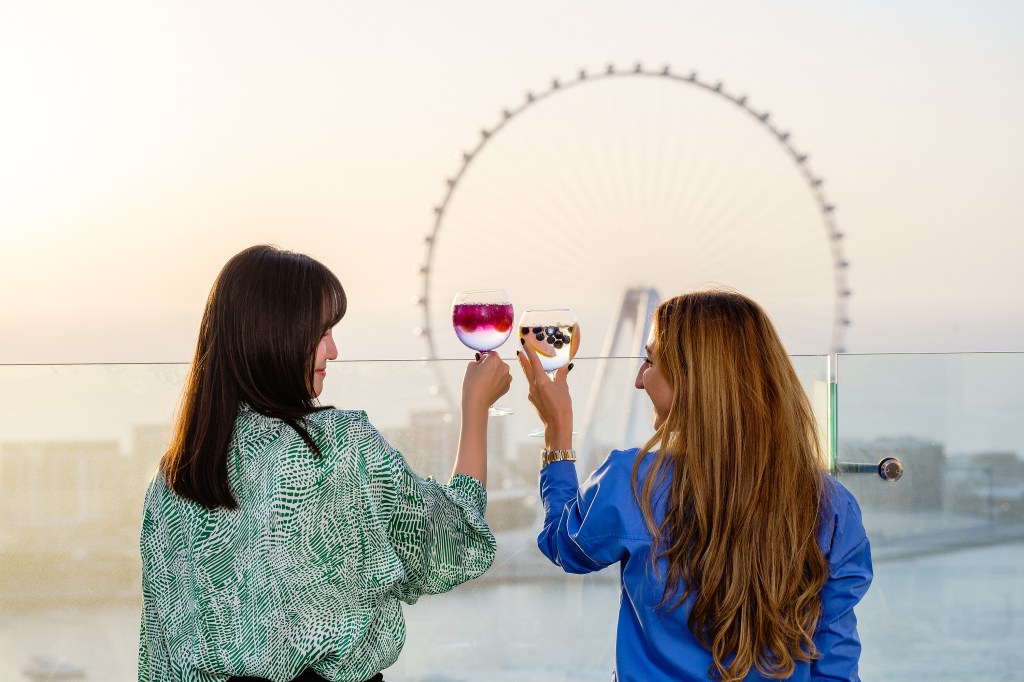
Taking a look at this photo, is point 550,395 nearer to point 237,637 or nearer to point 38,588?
point 237,637

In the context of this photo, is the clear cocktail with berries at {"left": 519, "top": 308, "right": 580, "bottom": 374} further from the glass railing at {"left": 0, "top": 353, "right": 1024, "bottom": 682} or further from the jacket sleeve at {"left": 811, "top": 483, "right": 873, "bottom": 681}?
the jacket sleeve at {"left": 811, "top": 483, "right": 873, "bottom": 681}

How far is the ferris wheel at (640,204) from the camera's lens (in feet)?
31.9

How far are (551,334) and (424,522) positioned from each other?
495 mm

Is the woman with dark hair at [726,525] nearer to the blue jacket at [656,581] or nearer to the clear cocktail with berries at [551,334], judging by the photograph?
the blue jacket at [656,581]

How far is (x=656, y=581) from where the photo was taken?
1392 mm

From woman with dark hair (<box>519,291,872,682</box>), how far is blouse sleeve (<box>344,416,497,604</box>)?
0.13 meters

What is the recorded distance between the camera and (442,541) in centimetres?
141

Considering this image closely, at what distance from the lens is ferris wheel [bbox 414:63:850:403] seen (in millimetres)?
9727

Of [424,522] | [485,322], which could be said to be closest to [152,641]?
[424,522]

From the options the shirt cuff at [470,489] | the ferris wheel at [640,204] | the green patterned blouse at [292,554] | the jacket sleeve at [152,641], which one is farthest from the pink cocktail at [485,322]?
the ferris wheel at [640,204]

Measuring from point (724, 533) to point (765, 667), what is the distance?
0.18 meters

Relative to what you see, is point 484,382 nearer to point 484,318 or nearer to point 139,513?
point 484,318

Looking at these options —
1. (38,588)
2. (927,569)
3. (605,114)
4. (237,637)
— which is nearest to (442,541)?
(237,637)

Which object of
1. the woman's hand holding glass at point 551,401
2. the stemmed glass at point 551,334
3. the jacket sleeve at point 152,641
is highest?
the stemmed glass at point 551,334
